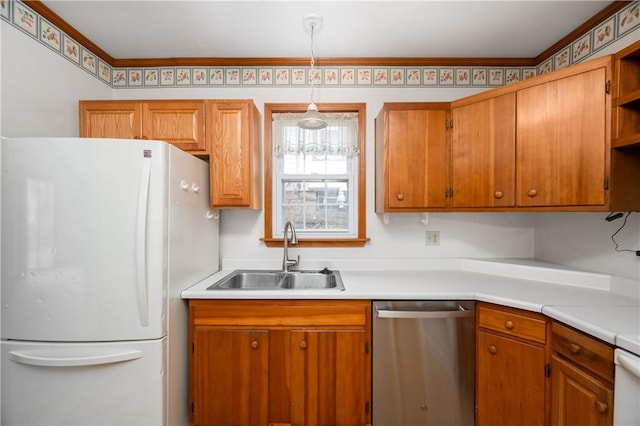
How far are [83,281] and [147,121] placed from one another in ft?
3.72

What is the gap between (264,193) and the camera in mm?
2207

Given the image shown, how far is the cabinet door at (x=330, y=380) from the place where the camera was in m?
1.56

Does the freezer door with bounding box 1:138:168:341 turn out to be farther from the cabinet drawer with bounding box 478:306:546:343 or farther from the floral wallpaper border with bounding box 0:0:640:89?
the cabinet drawer with bounding box 478:306:546:343

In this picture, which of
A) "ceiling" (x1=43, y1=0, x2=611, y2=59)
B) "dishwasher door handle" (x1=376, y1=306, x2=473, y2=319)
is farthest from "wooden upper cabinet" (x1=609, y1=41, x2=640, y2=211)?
"dishwasher door handle" (x1=376, y1=306, x2=473, y2=319)

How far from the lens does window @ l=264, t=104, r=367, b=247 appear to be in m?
2.20

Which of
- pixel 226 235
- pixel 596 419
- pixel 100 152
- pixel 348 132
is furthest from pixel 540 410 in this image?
pixel 100 152

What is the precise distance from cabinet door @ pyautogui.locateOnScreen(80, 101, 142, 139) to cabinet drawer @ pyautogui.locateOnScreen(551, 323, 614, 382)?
2673mm

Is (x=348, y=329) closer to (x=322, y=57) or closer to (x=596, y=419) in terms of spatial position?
(x=596, y=419)

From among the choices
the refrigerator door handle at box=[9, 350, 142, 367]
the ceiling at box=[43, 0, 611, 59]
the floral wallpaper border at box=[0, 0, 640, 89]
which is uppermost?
the ceiling at box=[43, 0, 611, 59]

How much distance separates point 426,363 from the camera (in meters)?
1.53

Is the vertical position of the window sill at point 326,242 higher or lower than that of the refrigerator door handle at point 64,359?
higher

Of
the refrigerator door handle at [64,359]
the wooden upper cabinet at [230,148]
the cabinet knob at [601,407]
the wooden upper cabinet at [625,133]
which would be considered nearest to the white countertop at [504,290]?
the cabinet knob at [601,407]

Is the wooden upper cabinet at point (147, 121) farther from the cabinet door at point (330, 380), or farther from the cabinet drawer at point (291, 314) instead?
the cabinet door at point (330, 380)

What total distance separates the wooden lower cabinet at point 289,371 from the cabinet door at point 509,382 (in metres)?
0.62
